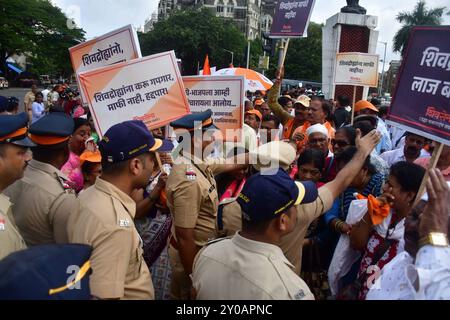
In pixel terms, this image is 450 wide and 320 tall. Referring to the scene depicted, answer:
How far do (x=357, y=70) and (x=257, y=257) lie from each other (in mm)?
6327

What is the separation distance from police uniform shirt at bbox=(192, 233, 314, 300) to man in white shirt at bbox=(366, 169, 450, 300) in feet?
1.22

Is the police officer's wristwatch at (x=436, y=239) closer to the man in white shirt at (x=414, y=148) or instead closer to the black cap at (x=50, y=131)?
the black cap at (x=50, y=131)

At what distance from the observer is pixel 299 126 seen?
20.5ft

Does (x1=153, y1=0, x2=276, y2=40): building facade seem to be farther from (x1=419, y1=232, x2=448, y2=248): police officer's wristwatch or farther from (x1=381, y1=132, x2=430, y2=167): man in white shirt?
(x1=419, y1=232, x2=448, y2=248): police officer's wristwatch

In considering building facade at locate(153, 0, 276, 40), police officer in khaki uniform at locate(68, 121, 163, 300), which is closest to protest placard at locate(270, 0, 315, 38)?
police officer in khaki uniform at locate(68, 121, 163, 300)

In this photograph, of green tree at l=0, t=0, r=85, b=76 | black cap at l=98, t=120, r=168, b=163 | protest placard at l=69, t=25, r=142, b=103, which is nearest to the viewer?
black cap at l=98, t=120, r=168, b=163

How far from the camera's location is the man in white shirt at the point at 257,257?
1751 mm

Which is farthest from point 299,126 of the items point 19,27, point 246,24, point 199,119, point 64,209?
A: point 246,24

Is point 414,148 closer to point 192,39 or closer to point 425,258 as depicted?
point 425,258

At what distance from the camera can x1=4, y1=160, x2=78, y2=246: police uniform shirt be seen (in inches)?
98.7

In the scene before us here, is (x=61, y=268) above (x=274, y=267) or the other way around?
above
